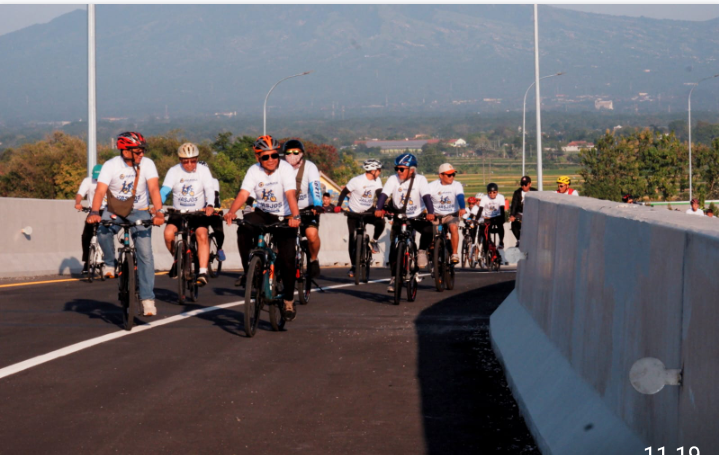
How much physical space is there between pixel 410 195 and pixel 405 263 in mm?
1307

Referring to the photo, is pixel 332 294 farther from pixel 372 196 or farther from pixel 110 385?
pixel 110 385

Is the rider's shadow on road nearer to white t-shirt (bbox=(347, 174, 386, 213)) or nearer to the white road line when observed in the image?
the white road line

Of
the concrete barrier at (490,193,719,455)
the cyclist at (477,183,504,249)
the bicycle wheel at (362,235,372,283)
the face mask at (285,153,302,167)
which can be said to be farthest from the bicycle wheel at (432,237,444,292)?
the cyclist at (477,183,504,249)

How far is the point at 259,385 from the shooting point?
7961mm

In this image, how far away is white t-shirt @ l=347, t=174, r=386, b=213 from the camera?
16984 mm

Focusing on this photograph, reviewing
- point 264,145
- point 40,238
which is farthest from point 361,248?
point 264,145

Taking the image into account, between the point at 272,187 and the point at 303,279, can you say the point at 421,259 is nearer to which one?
the point at 303,279

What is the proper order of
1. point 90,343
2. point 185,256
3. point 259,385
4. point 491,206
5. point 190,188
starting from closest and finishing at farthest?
point 259,385 < point 90,343 < point 185,256 < point 190,188 < point 491,206

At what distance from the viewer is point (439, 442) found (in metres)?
6.25

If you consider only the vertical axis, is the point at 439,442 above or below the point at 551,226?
below

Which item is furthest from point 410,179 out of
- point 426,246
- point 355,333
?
point 355,333

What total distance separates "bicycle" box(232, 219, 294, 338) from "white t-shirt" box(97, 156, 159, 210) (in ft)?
3.77

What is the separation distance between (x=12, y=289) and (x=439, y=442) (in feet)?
34.5

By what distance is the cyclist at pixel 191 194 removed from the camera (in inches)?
531
